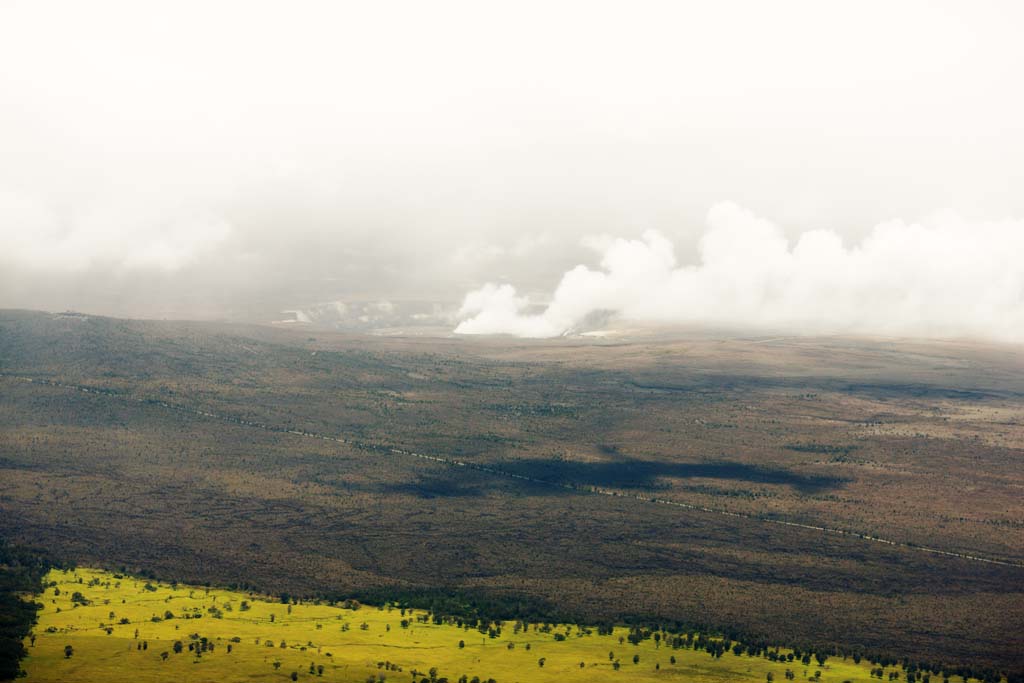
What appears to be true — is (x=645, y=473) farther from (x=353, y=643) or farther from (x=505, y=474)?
(x=353, y=643)

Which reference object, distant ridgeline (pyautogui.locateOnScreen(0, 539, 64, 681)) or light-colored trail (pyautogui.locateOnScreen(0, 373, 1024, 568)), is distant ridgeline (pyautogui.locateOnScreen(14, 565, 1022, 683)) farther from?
light-colored trail (pyautogui.locateOnScreen(0, 373, 1024, 568))

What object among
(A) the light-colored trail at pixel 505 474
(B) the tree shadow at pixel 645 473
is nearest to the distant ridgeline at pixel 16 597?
(A) the light-colored trail at pixel 505 474

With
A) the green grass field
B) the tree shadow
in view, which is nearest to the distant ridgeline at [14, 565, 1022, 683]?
the green grass field

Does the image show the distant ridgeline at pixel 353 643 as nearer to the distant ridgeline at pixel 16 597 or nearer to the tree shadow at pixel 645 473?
the distant ridgeline at pixel 16 597

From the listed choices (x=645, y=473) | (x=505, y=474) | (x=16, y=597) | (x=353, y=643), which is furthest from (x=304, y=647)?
(x=645, y=473)

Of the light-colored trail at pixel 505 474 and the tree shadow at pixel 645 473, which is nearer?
the light-colored trail at pixel 505 474

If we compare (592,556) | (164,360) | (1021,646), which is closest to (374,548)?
(592,556)

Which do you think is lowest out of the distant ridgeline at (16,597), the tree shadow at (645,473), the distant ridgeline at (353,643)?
the distant ridgeline at (353,643)
